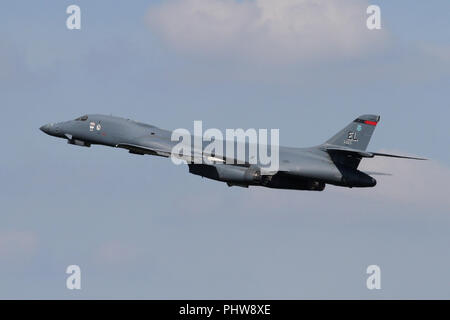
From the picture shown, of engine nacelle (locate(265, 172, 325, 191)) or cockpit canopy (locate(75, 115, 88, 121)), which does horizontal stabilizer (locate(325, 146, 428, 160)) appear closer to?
engine nacelle (locate(265, 172, 325, 191))

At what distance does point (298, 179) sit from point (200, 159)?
17.2 feet

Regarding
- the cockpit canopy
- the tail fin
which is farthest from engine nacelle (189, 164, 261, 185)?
the cockpit canopy

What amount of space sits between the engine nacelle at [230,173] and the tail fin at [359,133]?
4.74 meters

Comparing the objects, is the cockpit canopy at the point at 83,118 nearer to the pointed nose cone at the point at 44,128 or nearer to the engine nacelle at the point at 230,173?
the pointed nose cone at the point at 44,128

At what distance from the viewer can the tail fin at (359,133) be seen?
52.7 m

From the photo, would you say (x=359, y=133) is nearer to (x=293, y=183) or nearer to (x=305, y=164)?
(x=305, y=164)

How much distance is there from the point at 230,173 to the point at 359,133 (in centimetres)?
698

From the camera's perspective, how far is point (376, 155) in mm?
50156

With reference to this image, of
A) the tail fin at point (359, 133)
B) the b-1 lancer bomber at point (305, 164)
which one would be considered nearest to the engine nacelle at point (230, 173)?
the b-1 lancer bomber at point (305, 164)

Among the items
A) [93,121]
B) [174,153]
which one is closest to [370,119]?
[174,153]

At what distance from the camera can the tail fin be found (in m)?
52.7

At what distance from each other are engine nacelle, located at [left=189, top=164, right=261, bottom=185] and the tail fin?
4.74 meters

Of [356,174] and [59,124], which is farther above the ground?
[59,124]
